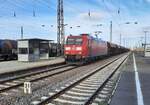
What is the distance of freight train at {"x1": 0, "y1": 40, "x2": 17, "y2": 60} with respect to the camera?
46594mm

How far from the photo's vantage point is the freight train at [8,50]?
4659 cm

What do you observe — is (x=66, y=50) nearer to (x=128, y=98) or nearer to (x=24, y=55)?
(x=24, y=55)

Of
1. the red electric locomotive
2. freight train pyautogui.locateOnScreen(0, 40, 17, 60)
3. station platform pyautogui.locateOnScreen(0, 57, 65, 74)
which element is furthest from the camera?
freight train pyautogui.locateOnScreen(0, 40, 17, 60)

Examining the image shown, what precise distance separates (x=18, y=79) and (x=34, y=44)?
21.1 m

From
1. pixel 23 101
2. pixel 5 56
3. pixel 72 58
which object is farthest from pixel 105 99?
pixel 5 56

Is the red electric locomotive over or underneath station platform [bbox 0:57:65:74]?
over

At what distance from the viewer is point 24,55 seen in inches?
1556

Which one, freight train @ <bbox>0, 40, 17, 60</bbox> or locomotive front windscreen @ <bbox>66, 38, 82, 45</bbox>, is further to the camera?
freight train @ <bbox>0, 40, 17, 60</bbox>

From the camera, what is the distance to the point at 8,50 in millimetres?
47844

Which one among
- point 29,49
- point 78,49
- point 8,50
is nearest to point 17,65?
point 78,49

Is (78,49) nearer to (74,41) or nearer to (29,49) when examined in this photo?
(74,41)

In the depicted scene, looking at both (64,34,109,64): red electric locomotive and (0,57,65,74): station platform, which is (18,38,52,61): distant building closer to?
(0,57,65,74): station platform

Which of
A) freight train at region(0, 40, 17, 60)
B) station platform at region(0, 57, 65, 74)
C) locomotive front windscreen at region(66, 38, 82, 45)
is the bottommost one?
station platform at region(0, 57, 65, 74)

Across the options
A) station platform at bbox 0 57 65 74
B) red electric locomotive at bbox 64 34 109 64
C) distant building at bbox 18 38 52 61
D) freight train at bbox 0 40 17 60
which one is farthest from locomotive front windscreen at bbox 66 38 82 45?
freight train at bbox 0 40 17 60
